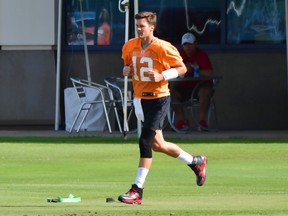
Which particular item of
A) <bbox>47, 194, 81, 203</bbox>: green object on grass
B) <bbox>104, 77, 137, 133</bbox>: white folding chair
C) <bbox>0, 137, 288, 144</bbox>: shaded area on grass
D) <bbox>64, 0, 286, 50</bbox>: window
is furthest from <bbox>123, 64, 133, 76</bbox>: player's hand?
<bbox>64, 0, 286, 50</bbox>: window

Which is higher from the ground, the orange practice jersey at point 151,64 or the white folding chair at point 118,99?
the orange practice jersey at point 151,64

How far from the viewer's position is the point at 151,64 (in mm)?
11781

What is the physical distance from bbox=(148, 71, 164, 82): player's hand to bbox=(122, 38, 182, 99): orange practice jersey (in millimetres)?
77

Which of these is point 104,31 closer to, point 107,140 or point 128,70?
point 107,140

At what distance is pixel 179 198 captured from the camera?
38.4 ft

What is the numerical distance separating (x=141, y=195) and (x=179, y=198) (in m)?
0.59

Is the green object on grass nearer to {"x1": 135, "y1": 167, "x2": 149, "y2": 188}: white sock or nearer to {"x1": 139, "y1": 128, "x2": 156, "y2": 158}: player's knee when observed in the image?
{"x1": 135, "y1": 167, "x2": 149, "y2": 188}: white sock

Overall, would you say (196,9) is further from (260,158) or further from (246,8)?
(260,158)

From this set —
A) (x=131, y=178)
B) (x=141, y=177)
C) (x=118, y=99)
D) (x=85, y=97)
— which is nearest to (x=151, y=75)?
(x=141, y=177)

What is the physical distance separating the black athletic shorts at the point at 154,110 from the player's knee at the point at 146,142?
2.3 inches

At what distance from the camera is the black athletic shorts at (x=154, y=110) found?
38.2 feet

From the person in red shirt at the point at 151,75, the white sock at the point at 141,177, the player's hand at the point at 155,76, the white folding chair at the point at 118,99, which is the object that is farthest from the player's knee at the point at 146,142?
the white folding chair at the point at 118,99

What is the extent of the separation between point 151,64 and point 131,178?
104 inches

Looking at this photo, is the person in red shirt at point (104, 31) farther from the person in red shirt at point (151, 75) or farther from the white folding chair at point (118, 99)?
the person in red shirt at point (151, 75)
